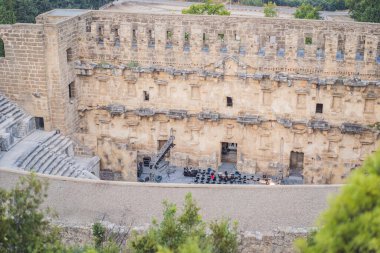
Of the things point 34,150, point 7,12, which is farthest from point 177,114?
point 7,12

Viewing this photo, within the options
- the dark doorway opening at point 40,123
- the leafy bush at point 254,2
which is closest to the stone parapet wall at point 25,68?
the dark doorway opening at point 40,123

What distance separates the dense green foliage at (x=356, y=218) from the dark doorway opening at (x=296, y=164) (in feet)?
62.8

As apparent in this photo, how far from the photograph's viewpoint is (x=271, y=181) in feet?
91.7

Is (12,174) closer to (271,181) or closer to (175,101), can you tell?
(175,101)

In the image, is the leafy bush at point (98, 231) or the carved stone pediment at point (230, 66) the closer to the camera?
the leafy bush at point (98, 231)

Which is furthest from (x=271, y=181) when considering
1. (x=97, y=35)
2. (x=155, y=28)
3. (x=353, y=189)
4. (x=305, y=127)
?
(x=353, y=189)

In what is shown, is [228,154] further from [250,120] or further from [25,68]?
[25,68]

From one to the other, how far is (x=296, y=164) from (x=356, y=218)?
19.8 meters

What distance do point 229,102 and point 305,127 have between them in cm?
386

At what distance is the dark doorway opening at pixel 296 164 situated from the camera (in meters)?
28.4

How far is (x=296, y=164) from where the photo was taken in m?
28.7

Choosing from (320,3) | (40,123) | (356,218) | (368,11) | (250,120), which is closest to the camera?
(356,218)

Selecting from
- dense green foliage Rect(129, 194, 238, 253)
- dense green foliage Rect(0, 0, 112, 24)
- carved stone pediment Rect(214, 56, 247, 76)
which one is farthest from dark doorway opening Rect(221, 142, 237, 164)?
dense green foliage Rect(0, 0, 112, 24)

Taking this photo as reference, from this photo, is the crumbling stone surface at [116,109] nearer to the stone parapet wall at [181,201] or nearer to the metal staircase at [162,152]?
the metal staircase at [162,152]
